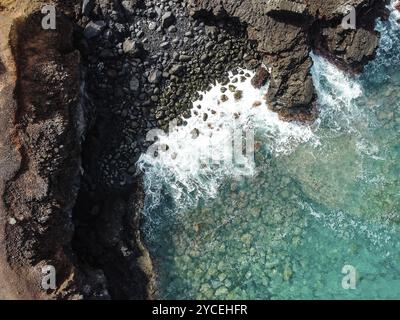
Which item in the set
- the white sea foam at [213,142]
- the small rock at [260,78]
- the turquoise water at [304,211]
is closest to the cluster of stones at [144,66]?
the small rock at [260,78]

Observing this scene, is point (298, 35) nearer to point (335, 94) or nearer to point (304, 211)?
point (335, 94)

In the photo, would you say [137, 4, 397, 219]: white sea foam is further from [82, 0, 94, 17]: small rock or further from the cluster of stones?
[82, 0, 94, 17]: small rock

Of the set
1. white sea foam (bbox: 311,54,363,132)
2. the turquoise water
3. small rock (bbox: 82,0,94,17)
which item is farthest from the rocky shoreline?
the turquoise water

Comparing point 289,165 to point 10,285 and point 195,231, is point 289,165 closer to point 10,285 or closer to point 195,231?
point 195,231

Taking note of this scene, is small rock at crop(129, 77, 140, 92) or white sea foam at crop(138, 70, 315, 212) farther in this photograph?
white sea foam at crop(138, 70, 315, 212)

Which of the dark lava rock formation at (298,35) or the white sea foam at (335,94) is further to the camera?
the white sea foam at (335,94)

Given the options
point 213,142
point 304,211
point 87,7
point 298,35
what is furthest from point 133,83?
point 304,211

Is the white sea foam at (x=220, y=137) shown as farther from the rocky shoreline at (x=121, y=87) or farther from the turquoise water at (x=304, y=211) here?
the rocky shoreline at (x=121, y=87)
